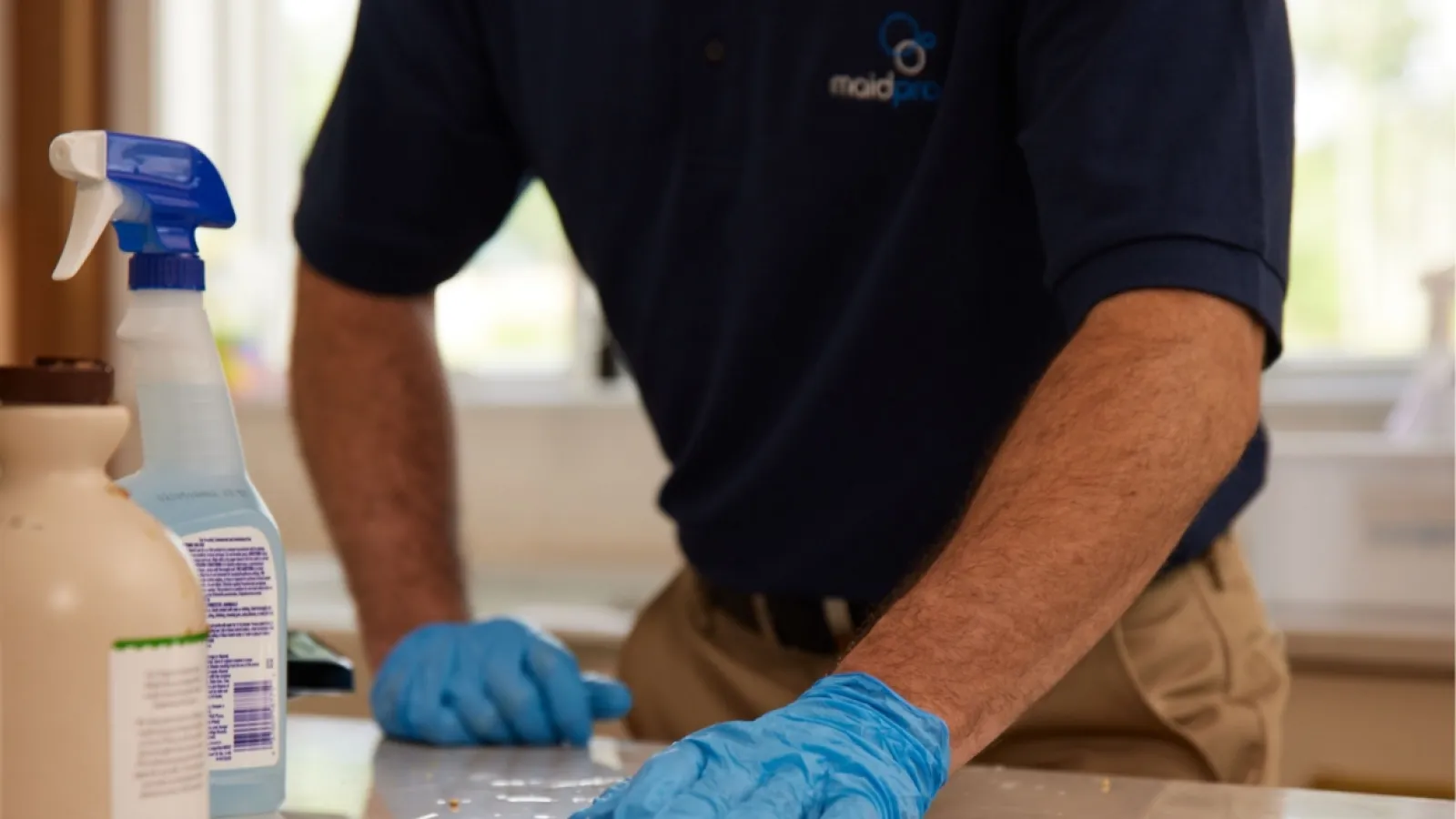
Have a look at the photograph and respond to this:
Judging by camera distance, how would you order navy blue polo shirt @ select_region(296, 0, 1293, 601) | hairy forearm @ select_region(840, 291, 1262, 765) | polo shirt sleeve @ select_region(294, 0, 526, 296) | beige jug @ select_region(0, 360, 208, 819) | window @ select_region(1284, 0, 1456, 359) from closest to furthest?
beige jug @ select_region(0, 360, 208, 819), hairy forearm @ select_region(840, 291, 1262, 765), navy blue polo shirt @ select_region(296, 0, 1293, 601), polo shirt sleeve @ select_region(294, 0, 526, 296), window @ select_region(1284, 0, 1456, 359)

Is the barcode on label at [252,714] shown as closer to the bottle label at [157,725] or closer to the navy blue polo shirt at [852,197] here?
the bottle label at [157,725]

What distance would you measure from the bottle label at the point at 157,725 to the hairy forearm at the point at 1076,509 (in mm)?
310

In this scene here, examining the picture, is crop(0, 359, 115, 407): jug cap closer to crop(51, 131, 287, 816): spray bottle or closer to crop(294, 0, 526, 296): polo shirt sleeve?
crop(51, 131, 287, 816): spray bottle

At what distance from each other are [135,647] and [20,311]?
7.87ft

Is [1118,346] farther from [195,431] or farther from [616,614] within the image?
[616,614]

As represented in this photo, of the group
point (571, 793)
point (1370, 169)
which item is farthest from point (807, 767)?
point (1370, 169)

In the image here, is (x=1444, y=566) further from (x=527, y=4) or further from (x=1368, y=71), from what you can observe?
(x=527, y=4)

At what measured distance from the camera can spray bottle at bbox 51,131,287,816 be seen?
59cm

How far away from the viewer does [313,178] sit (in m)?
1.31

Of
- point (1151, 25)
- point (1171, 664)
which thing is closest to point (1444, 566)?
point (1171, 664)

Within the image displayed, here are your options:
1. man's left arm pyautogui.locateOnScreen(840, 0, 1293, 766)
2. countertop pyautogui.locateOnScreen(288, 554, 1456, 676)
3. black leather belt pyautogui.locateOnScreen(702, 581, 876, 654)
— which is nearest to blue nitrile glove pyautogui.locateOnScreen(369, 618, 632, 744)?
black leather belt pyautogui.locateOnScreen(702, 581, 876, 654)

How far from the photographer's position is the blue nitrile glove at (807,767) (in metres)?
0.59

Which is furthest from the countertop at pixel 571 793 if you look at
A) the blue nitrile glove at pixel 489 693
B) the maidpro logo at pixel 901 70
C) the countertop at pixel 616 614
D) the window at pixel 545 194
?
the window at pixel 545 194

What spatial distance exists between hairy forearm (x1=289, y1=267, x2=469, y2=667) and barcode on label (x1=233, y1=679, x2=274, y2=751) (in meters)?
0.55
